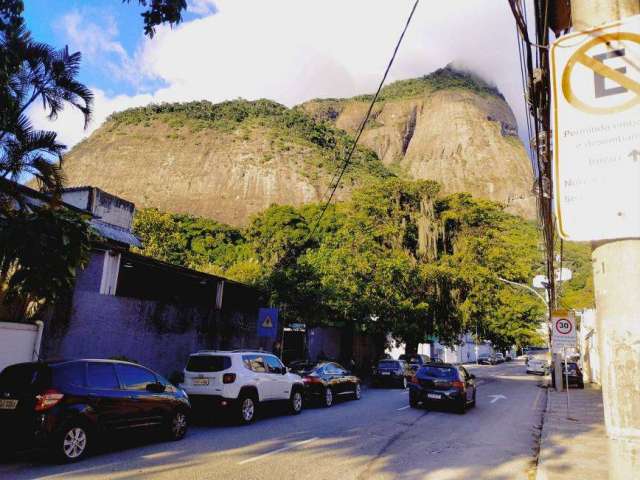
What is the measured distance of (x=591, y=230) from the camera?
2068mm

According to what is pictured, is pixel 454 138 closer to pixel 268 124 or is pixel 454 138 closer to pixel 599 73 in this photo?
pixel 268 124

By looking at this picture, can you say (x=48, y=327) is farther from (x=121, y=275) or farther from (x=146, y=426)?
(x=146, y=426)

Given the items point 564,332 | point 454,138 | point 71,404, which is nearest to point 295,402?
point 71,404

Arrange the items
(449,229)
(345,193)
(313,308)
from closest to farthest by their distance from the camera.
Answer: (313,308), (449,229), (345,193)

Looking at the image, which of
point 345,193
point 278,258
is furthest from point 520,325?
point 345,193

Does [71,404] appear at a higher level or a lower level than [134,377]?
lower

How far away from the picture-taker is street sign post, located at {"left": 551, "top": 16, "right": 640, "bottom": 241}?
2.05 m

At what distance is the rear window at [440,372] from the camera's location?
16.4 meters

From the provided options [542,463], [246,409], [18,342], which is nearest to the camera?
[542,463]

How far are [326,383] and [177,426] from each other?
746 cm

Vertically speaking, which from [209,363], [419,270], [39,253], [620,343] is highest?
[419,270]

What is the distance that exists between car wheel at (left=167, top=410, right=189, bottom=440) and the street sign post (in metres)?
9.40

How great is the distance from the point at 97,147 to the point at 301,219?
91.7m

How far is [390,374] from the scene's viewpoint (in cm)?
2492
